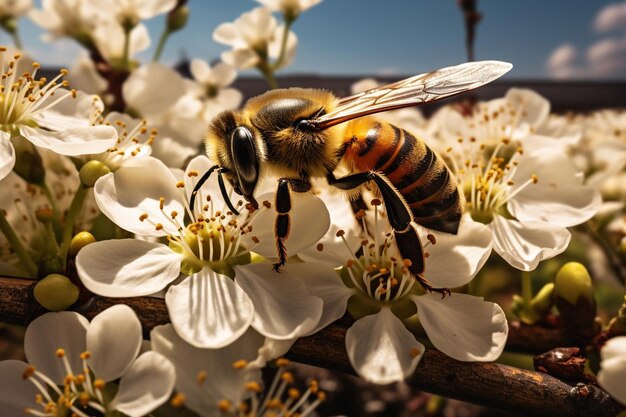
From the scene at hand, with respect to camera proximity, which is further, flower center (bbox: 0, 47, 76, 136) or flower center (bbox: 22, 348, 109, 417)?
flower center (bbox: 0, 47, 76, 136)

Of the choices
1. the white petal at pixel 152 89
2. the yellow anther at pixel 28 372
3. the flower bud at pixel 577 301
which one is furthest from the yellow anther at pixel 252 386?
the white petal at pixel 152 89

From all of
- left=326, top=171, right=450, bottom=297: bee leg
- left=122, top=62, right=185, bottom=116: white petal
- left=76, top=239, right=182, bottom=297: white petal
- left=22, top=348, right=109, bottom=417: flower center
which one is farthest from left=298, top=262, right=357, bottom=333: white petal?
left=122, top=62, right=185, bottom=116: white petal

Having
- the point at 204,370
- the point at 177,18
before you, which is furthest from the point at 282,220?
the point at 177,18

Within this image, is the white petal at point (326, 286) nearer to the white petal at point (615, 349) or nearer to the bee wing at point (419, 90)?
the bee wing at point (419, 90)

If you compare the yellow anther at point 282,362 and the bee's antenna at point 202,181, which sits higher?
the bee's antenna at point 202,181

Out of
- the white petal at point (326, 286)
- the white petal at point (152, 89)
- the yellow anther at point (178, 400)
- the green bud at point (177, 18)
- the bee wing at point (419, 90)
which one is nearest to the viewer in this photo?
the yellow anther at point (178, 400)

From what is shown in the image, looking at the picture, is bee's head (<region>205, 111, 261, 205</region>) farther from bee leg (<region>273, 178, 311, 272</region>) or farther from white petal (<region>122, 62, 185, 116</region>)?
white petal (<region>122, 62, 185, 116</region>)
